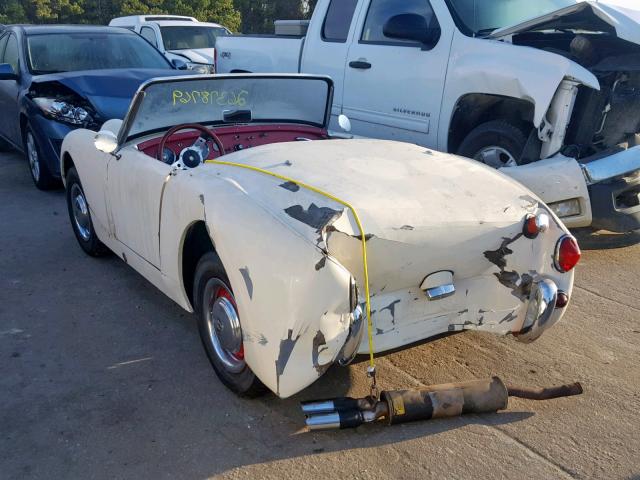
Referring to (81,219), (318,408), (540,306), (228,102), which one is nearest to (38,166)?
(81,219)

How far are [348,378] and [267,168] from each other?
117cm

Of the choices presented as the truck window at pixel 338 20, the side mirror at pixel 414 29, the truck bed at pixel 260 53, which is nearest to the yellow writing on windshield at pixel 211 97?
the side mirror at pixel 414 29

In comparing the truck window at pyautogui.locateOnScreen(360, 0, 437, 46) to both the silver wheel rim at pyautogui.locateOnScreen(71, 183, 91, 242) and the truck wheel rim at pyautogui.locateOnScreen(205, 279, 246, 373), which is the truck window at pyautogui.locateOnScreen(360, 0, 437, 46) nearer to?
the silver wheel rim at pyautogui.locateOnScreen(71, 183, 91, 242)

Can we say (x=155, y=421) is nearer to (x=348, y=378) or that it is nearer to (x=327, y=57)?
(x=348, y=378)

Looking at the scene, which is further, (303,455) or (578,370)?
(578,370)

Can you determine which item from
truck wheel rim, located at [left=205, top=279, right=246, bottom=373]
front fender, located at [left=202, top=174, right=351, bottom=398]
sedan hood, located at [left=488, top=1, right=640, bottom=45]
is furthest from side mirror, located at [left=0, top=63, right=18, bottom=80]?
front fender, located at [left=202, top=174, right=351, bottom=398]

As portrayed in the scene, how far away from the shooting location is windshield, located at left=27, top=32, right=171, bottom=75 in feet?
25.7

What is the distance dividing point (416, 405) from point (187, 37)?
1285 cm

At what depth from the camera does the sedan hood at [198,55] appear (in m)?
13.5

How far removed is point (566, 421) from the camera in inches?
123

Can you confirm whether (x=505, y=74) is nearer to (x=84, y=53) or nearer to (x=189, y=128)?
(x=189, y=128)

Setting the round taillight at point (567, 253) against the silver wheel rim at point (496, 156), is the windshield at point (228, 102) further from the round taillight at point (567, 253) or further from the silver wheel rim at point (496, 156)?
the round taillight at point (567, 253)

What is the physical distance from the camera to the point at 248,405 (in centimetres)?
328

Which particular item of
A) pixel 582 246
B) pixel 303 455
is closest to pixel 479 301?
pixel 303 455
